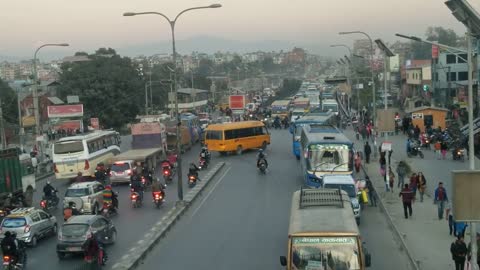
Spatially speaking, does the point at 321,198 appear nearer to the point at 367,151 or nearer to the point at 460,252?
the point at 460,252

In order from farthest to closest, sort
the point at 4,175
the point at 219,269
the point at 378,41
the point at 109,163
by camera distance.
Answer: the point at 109,163, the point at 378,41, the point at 4,175, the point at 219,269

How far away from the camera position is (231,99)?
249ft

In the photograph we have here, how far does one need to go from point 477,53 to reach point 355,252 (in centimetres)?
4194

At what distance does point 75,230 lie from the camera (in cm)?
1853

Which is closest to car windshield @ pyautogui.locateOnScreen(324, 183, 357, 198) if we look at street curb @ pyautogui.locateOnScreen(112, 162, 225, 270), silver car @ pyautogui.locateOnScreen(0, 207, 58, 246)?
street curb @ pyautogui.locateOnScreen(112, 162, 225, 270)

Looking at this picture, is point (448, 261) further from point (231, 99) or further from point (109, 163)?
point (231, 99)

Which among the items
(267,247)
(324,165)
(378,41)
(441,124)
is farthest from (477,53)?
(267,247)

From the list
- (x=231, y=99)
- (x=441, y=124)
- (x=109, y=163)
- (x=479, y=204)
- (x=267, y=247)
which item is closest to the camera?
(x=479, y=204)

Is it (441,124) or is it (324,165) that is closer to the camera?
(324,165)

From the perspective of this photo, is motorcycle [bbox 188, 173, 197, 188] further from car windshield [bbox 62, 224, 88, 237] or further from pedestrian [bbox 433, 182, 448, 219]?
car windshield [bbox 62, 224, 88, 237]

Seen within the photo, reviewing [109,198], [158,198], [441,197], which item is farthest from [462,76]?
[109,198]

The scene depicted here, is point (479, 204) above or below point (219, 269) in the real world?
above

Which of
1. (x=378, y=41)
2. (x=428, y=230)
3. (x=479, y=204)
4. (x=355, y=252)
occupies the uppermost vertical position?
(x=378, y=41)

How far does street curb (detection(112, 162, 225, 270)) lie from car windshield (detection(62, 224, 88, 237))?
4.27 feet
